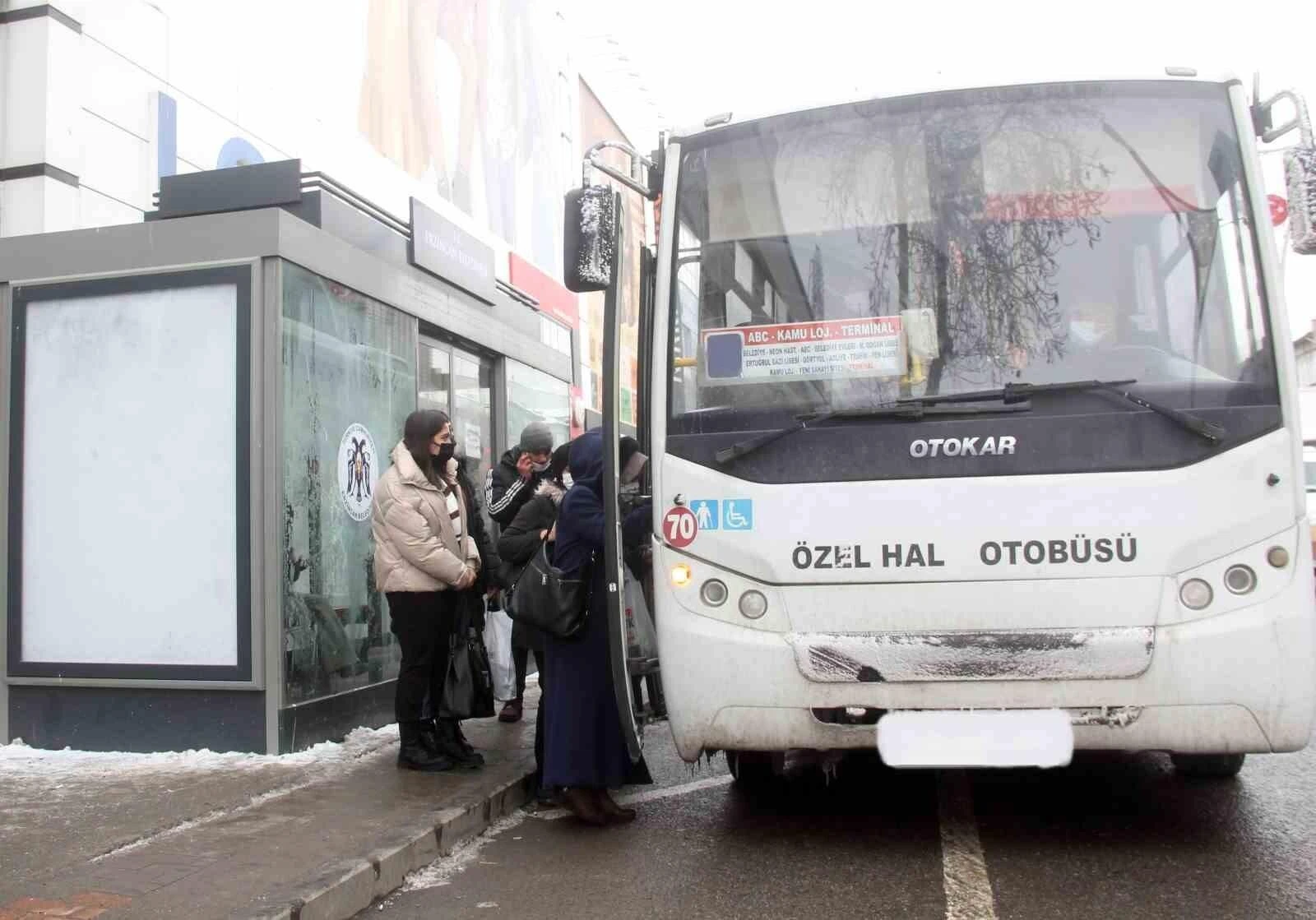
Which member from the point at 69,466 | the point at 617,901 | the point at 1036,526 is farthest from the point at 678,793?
the point at 69,466

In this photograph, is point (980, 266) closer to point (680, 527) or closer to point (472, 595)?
point (680, 527)

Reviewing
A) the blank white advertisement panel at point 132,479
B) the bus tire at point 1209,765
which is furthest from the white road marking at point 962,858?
the blank white advertisement panel at point 132,479

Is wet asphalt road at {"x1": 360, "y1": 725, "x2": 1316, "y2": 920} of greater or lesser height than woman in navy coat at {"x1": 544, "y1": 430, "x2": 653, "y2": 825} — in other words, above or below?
below

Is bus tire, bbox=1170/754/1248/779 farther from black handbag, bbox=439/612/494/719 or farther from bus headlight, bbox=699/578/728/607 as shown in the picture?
black handbag, bbox=439/612/494/719

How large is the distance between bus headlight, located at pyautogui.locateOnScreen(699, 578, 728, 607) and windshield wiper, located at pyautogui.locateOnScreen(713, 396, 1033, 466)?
1.45ft

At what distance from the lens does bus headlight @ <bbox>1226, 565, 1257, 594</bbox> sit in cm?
422

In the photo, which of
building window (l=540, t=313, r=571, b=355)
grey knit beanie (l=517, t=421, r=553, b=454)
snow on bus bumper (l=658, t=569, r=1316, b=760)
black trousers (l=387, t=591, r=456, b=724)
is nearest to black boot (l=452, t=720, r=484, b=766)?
black trousers (l=387, t=591, r=456, b=724)

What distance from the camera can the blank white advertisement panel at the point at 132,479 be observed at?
6441 mm

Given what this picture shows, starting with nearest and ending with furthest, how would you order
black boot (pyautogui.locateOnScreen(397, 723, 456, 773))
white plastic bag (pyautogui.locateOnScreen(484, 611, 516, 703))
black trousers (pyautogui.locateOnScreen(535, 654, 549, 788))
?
black trousers (pyautogui.locateOnScreen(535, 654, 549, 788)) < black boot (pyautogui.locateOnScreen(397, 723, 456, 773)) < white plastic bag (pyautogui.locateOnScreen(484, 611, 516, 703))

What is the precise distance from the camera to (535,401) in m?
10.6

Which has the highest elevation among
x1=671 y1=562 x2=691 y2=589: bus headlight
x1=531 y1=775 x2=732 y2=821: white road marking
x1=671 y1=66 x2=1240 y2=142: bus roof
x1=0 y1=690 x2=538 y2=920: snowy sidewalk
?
x1=671 y1=66 x2=1240 y2=142: bus roof

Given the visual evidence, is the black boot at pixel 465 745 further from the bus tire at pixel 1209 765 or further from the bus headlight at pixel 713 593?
the bus tire at pixel 1209 765

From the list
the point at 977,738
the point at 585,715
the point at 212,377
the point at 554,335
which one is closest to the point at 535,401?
the point at 554,335

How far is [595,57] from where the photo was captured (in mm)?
31516
